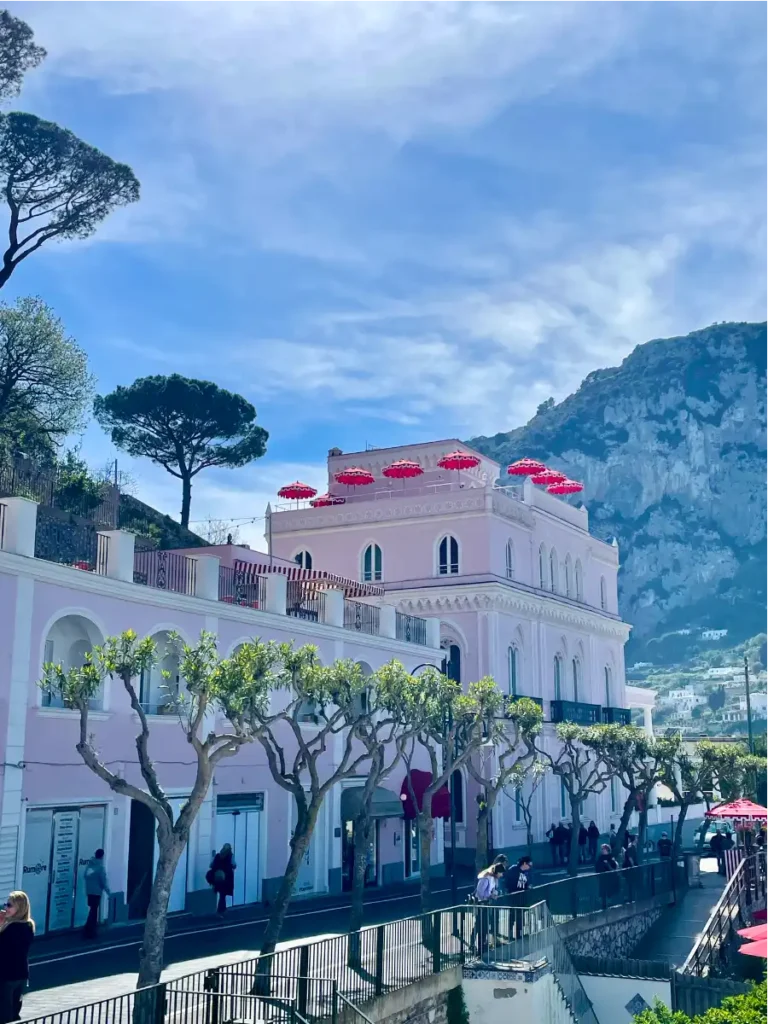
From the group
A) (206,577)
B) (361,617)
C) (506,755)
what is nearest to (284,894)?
(206,577)

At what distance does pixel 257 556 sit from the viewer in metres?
38.5

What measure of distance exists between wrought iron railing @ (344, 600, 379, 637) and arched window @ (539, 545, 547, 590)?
14.8 m

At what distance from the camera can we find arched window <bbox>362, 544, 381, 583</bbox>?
145 feet

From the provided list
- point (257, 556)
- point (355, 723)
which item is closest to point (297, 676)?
point (355, 723)

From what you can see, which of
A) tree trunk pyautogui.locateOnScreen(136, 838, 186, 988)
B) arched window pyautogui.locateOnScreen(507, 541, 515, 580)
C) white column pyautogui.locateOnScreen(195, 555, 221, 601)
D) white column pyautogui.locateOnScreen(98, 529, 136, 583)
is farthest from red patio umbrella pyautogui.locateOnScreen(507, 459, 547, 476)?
tree trunk pyautogui.locateOnScreen(136, 838, 186, 988)

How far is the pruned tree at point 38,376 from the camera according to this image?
41875mm

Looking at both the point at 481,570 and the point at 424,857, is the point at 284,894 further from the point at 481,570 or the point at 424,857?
the point at 481,570

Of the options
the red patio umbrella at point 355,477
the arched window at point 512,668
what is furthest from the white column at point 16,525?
the arched window at point 512,668

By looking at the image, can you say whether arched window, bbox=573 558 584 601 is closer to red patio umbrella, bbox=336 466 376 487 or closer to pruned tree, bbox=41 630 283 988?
red patio umbrella, bbox=336 466 376 487

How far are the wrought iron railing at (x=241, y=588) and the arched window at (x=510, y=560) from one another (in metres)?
17.5

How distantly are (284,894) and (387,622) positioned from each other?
53.9ft

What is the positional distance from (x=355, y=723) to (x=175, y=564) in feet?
22.2

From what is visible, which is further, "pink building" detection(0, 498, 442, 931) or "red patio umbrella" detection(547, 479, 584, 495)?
"red patio umbrella" detection(547, 479, 584, 495)

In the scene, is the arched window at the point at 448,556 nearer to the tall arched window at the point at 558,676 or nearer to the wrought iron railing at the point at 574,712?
the wrought iron railing at the point at 574,712
